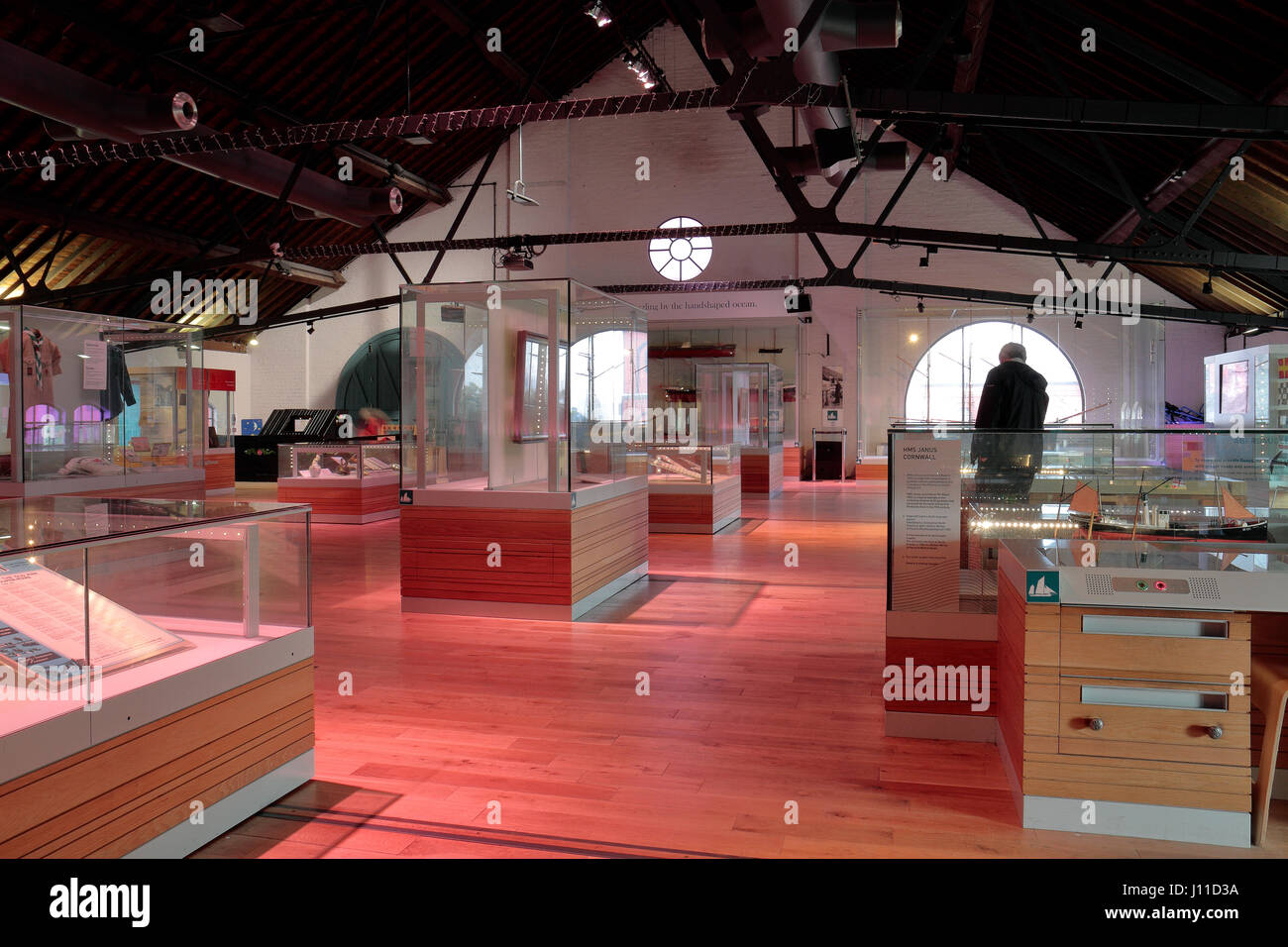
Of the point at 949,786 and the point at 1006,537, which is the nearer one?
the point at 949,786

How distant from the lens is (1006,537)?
3.54m

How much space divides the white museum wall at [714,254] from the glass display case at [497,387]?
511 inches

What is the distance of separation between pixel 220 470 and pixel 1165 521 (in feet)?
48.2

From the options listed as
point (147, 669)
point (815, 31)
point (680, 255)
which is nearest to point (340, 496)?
point (815, 31)

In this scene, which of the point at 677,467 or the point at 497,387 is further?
the point at 677,467

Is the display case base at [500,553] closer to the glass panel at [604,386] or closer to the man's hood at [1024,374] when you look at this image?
the glass panel at [604,386]

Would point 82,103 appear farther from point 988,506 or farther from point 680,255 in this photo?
point 680,255

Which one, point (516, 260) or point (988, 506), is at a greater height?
point (516, 260)

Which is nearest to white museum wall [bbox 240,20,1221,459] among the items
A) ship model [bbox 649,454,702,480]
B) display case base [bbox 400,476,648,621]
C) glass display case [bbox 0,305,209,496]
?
ship model [bbox 649,454,702,480]

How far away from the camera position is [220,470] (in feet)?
49.4

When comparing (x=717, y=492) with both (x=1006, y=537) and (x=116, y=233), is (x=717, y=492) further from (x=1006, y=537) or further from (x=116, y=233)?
(x=116, y=233)
